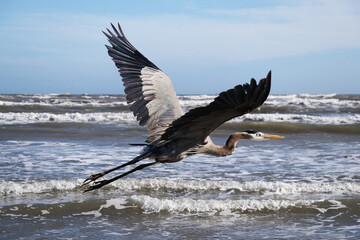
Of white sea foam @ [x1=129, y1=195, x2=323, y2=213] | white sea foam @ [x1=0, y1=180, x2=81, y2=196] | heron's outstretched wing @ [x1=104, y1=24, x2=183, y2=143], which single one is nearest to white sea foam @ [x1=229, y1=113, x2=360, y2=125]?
white sea foam @ [x1=0, y1=180, x2=81, y2=196]

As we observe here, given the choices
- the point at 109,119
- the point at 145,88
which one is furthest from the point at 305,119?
the point at 145,88

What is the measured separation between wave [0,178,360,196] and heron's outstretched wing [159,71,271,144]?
251cm

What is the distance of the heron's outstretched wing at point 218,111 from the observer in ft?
10.9

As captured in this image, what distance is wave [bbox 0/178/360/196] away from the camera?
6.80m

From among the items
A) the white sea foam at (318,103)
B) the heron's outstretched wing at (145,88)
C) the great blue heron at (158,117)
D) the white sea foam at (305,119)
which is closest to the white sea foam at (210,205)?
the great blue heron at (158,117)

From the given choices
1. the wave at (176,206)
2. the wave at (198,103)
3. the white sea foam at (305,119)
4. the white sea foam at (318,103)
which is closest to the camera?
the wave at (176,206)

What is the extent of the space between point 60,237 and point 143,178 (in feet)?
8.78

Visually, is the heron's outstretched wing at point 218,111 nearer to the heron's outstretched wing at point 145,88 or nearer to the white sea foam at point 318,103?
the heron's outstretched wing at point 145,88

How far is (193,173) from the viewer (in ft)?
26.5

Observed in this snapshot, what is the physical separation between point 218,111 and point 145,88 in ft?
4.89

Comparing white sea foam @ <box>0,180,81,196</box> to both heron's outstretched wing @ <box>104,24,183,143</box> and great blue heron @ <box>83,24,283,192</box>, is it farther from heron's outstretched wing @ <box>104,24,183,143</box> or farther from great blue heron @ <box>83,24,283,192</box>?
heron's outstretched wing @ <box>104,24,183,143</box>

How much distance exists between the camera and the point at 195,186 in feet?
23.2

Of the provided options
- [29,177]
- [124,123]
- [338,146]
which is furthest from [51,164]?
[124,123]

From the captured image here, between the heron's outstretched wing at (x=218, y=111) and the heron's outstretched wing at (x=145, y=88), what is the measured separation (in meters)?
0.35
